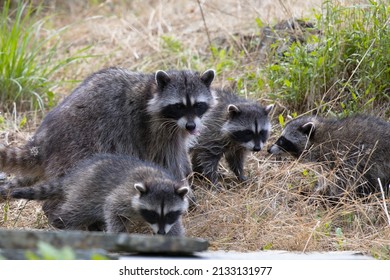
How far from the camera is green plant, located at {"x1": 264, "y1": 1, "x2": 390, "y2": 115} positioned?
7.59 meters

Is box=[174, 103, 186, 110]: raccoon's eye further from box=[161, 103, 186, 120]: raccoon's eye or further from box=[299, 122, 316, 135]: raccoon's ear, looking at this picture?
box=[299, 122, 316, 135]: raccoon's ear

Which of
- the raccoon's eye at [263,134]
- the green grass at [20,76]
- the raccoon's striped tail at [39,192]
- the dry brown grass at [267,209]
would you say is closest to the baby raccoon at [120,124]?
the raccoon's striped tail at [39,192]

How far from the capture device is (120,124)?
663 cm

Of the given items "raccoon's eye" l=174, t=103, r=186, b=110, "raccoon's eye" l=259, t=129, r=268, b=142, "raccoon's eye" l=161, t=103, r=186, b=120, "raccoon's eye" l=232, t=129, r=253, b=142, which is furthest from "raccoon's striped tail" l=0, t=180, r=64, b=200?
"raccoon's eye" l=259, t=129, r=268, b=142

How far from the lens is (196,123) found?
6699 millimetres

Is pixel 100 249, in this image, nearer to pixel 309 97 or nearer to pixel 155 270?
pixel 155 270

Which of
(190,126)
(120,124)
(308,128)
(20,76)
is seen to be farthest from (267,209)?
(20,76)

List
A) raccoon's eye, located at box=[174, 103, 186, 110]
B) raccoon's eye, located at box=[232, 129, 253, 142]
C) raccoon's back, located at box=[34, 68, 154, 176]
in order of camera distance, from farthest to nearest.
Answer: raccoon's eye, located at box=[232, 129, 253, 142]
raccoon's eye, located at box=[174, 103, 186, 110]
raccoon's back, located at box=[34, 68, 154, 176]

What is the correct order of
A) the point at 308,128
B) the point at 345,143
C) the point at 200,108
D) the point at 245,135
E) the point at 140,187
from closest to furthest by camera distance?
1. the point at 140,187
2. the point at 200,108
3. the point at 345,143
4. the point at 308,128
5. the point at 245,135

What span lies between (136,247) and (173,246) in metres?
0.20

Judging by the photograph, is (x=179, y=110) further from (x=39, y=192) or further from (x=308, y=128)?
(x=39, y=192)

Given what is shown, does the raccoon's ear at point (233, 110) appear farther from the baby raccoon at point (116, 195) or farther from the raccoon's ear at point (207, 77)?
the baby raccoon at point (116, 195)

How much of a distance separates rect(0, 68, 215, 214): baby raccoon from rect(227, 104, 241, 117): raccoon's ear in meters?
0.54

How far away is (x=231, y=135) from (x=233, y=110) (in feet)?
0.76
